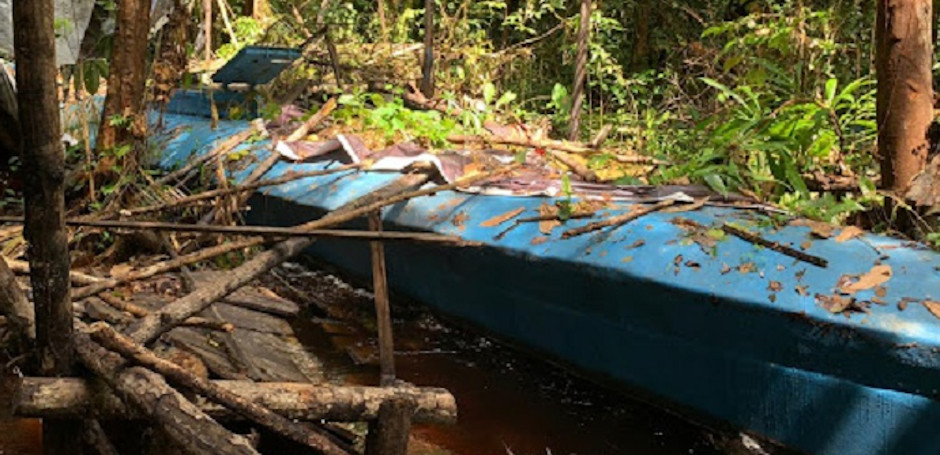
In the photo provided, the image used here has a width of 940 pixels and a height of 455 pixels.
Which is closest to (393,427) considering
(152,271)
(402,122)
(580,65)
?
(152,271)

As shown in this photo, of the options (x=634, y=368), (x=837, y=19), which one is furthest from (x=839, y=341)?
(x=837, y=19)

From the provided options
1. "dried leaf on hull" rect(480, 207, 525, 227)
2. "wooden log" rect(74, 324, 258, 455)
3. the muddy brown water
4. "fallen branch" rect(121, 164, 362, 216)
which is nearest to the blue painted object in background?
"fallen branch" rect(121, 164, 362, 216)

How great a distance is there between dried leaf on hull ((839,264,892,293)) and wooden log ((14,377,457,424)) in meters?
1.33

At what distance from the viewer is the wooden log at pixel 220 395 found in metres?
2.12

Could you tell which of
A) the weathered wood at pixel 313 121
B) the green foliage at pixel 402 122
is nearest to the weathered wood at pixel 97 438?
the green foliage at pixel 402 122

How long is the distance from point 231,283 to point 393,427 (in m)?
1.28

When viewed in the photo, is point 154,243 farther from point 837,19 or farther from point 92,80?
point 837,19

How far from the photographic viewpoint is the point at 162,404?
2.17m

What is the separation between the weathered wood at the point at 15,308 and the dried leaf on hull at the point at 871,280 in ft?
7.66

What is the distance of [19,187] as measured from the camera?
658cm

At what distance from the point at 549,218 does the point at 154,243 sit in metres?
2.16

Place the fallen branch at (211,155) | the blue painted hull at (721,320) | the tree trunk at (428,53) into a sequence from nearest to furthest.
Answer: the blue painted hull at (721,320) < the fallen branch at (211,155) < the tree trunk at (428,53)

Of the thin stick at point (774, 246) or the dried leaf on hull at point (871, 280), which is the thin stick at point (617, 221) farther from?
the dried leaf on hull at point (871, 280)

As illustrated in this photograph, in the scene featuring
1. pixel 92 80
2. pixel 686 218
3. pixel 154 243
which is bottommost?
pixel 154 243
